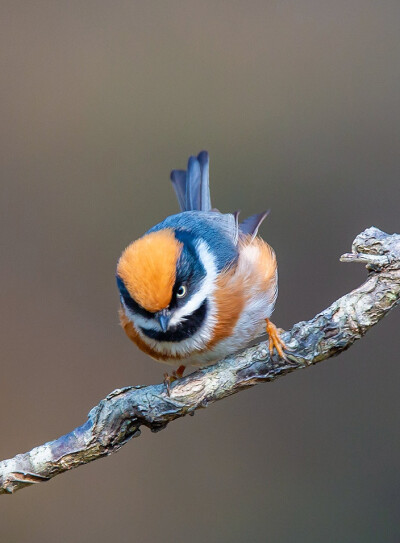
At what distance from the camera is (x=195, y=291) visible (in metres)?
2.84

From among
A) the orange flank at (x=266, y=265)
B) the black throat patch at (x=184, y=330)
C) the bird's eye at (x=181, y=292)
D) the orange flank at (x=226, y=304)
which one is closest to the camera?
the bird's eye at (x=181, y=292)

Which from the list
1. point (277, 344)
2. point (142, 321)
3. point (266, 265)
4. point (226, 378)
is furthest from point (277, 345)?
point (266, 265)

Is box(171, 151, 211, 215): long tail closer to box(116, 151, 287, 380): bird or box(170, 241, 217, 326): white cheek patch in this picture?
box(116, 151, 287, 380): bird

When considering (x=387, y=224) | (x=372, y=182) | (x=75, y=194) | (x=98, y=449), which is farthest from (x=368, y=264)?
(x=75, y=194)

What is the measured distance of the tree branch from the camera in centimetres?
245

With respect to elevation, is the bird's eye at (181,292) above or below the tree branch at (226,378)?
above

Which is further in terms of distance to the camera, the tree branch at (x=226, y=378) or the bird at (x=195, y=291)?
the bird at (x=195, y=291)

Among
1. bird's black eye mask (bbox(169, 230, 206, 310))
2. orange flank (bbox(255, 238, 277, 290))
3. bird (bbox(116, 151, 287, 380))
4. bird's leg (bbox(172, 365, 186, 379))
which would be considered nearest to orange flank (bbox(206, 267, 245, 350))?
bird (bbox(116, 151, 287, 380))

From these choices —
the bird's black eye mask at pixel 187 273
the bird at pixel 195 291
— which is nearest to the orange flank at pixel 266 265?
the bird at pixel 195 291

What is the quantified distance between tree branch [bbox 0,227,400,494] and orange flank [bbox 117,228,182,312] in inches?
12.9

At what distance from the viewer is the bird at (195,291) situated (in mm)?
2646

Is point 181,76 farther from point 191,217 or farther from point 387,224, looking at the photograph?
point 191,217

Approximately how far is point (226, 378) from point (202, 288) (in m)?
0.41

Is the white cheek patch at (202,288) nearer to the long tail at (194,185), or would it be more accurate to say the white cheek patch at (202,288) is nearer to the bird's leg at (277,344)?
the bird's leg at (277,344)
